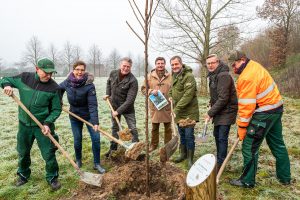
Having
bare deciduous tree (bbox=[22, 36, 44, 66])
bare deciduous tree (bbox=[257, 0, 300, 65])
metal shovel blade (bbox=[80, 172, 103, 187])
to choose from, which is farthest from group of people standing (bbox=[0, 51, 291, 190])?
bare deciduous tree (bbox=[22, 36, 44, 66])

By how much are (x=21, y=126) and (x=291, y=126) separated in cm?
790

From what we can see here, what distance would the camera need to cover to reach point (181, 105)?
17.0 ft

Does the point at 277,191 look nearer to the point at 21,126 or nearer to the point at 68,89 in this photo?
the point at 68,89

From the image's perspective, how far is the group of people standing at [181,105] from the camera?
4.05 meters

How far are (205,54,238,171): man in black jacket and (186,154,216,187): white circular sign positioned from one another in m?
1.52

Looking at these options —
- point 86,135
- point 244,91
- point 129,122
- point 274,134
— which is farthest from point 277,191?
point 86,135

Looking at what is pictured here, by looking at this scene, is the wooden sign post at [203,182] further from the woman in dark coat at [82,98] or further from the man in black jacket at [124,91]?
the man in black jacket at [124,91]

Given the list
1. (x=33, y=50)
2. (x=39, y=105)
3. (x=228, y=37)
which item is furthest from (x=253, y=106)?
(x=33, y=50)

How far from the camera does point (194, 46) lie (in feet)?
52.5

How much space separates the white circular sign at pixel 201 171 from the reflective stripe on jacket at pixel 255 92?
1.19 m

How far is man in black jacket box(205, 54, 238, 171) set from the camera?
4488mm

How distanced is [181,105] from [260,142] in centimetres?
156

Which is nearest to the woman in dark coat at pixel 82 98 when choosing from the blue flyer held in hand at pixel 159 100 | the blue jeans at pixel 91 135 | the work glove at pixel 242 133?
the blue jeans at pixel 91 135

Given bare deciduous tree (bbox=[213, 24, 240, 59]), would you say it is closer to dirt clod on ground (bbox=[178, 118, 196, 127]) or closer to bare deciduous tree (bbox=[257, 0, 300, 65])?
bare deciduous tree (bbox=[257, 0, 300, 65])
